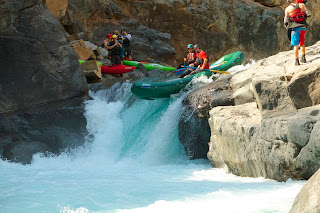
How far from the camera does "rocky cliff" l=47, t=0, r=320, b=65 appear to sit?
18594mm

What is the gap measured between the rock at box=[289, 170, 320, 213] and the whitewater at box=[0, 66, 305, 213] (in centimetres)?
120

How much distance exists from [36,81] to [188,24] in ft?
39.6

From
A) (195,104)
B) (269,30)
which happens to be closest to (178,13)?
(269,30)

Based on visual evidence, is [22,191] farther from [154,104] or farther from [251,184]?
[154,104]

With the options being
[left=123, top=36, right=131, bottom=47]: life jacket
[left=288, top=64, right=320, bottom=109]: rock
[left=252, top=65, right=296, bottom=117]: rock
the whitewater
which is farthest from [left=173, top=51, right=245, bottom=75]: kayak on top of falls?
[left=288, top=64, right=320, bottom=109]: rock

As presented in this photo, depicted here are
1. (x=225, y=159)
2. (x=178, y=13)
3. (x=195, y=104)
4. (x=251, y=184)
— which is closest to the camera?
(x=251, y=184)

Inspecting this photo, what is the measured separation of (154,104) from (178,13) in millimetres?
11554

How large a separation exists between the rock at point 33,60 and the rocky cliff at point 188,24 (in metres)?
7.53

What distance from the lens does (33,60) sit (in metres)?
9.79

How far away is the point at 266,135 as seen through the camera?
5.76 metres

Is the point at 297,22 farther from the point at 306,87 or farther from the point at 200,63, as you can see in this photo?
the point at 200,63

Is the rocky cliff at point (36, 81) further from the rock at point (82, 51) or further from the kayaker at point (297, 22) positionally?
the kayaker at point (297, 22)

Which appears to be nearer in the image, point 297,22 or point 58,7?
point 297,22

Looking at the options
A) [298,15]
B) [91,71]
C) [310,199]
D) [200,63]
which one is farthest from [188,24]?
[310,199]
